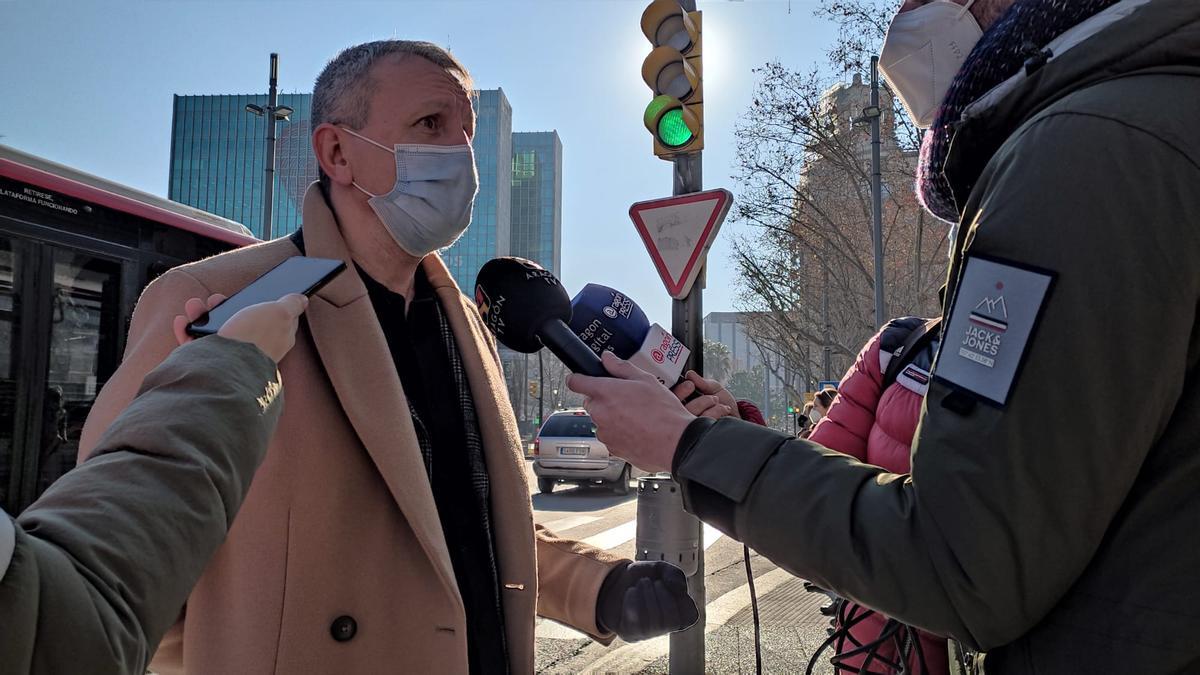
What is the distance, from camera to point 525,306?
1900 mm

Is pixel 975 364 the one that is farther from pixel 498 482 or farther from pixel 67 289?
pixel 67 289

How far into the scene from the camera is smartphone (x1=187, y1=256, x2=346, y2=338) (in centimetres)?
124

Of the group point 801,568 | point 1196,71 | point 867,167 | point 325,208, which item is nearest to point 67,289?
point 325,208

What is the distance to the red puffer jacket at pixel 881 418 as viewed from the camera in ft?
7.10

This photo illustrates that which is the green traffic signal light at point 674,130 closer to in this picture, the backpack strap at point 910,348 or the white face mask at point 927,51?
the backpack strap at point 910,348

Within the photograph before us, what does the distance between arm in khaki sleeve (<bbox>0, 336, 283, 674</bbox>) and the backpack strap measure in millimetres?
1920

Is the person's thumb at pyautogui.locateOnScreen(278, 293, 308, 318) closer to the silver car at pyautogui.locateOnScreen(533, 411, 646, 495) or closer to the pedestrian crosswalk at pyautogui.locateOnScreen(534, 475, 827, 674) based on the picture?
the pedestrian crosswalk at pyautogui.locateOnScreen(534, 475, 827, 674)

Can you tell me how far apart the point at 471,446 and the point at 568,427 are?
1452 cm

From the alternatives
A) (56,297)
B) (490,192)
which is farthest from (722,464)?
(490,192)

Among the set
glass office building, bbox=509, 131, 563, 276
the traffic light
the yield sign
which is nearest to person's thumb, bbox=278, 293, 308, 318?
the yield sign

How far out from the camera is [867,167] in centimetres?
1891

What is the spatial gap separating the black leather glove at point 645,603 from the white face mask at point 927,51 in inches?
49.5

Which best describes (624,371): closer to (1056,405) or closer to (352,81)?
(1056,405)

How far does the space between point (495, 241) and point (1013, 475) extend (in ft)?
275
